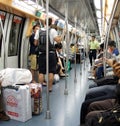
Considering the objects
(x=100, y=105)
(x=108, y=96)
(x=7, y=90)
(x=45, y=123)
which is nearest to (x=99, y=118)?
(x=100, y=105)

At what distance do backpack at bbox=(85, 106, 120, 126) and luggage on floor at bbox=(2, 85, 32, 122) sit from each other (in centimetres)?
173

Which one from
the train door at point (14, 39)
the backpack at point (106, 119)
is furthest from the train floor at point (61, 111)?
the train door at point (14, 39)

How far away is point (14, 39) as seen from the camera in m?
7.50

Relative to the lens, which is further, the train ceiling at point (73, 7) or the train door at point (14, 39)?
the train ceiling at point (73, 7)

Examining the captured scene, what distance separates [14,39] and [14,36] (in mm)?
90

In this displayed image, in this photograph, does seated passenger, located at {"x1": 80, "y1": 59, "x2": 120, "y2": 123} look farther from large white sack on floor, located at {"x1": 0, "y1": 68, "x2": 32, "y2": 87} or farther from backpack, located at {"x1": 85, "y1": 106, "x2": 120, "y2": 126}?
large white sack on floor, located at {"x1": 0, "y1": 68, "x2": 32, "y2": 87}

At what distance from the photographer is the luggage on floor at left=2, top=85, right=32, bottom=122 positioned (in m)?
3.99

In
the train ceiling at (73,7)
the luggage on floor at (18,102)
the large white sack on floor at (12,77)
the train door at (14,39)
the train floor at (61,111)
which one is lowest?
the train floor at (61,111)

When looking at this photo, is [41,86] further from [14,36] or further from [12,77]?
[14,36]

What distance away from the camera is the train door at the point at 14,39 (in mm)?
6977

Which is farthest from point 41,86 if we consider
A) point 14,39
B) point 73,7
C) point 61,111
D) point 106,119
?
point 73,7

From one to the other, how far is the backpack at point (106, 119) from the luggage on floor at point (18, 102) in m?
1.73

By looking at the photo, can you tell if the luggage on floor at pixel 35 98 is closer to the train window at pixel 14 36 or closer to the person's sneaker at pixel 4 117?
the person's sneaker at pixel 4 117

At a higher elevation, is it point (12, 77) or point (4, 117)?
point (12, 77)
